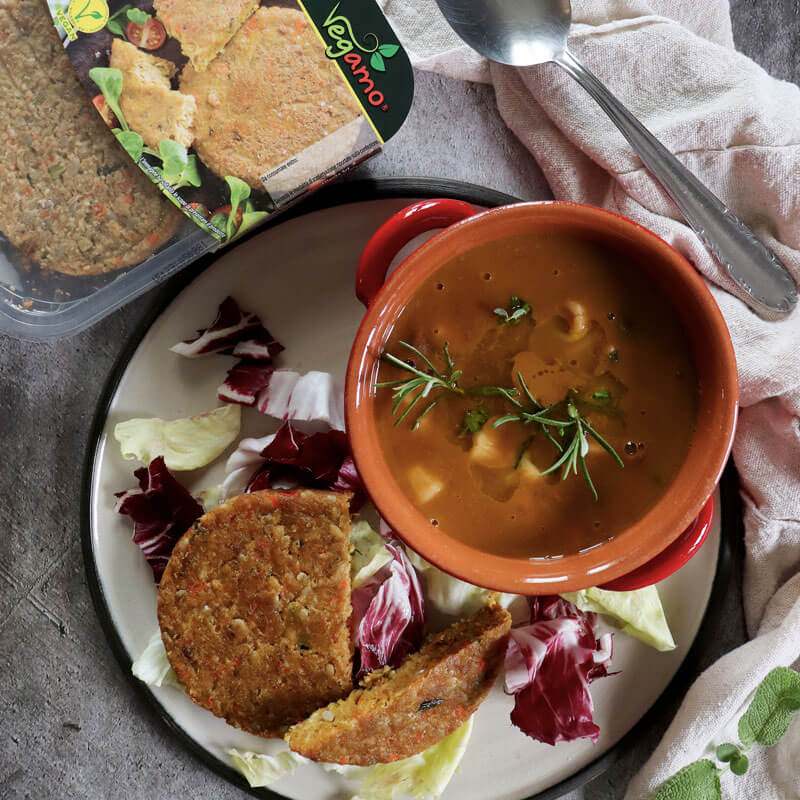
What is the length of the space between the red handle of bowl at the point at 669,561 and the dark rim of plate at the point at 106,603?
328 mm

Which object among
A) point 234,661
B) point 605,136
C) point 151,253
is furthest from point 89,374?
point 605,136

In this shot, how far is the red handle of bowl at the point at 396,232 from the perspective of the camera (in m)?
1.55

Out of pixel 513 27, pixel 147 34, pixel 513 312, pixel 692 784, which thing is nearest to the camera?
pixel 513 312

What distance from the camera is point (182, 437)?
6.08 feet

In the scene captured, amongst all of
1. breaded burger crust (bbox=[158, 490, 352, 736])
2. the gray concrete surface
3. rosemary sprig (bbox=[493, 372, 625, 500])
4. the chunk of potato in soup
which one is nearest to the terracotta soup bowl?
the chunk of potato in soup

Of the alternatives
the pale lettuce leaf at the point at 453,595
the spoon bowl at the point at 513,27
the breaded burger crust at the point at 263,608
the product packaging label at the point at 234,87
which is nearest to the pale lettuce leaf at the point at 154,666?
the breaded burger crust at the point at 263,608

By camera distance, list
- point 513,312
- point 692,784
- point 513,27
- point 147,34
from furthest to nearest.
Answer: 1. point 692,784
2. point 513,27
3. point 147,34
4. point 513,312

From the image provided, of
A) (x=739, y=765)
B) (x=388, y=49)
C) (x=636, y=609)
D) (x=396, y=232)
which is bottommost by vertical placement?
(x=739, y=765)

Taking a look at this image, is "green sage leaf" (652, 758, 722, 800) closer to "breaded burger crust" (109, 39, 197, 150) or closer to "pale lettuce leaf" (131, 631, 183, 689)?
"pale lettuce leaf" (131, 631, 183, 689)

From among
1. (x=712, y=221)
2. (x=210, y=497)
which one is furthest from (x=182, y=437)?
(x=712, y=221)

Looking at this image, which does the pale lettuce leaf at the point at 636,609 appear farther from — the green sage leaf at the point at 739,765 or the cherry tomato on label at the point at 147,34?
the cherry tomato on label at the point at 147,34

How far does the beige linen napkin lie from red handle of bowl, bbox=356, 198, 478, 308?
455 mm

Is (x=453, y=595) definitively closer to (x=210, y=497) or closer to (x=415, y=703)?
(x=415, y=703)

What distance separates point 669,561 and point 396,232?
33.0 inches
